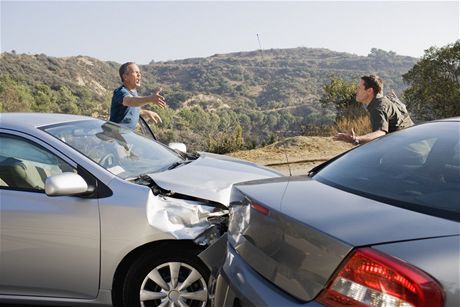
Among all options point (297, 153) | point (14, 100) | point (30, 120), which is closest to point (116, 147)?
point (30, 120)

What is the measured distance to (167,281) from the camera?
10.2 ft

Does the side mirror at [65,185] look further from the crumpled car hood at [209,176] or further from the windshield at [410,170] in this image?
the windshield at [410,170]

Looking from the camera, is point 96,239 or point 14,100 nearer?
point 96,239

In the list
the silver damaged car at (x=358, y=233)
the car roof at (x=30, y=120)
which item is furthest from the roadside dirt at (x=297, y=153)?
the silver damaged car at (x=358, y=233)

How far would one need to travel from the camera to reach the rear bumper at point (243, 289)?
1.82 metres

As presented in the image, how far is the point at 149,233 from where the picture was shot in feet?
10.00

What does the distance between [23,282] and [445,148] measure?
2.80 meters

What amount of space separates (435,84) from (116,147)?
16.0 meters

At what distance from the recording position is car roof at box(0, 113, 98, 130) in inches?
136

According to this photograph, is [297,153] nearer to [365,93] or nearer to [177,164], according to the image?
[365,93]

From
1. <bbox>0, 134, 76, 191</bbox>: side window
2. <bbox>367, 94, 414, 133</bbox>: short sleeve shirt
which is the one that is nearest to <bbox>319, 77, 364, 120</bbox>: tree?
<bbox>367, 94, 414, 133</bbox>: short sleeve shirt

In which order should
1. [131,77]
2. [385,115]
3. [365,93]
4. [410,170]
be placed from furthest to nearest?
[131,77]
[365,93]
[385,115]
[410,170]

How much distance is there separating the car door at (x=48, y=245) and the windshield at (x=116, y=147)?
443 millimetres

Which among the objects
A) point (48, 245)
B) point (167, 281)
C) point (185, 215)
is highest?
point (185, 215)
